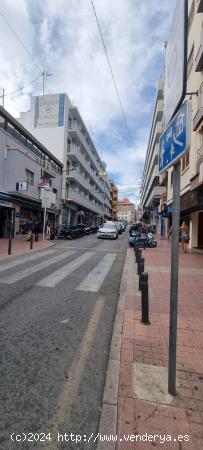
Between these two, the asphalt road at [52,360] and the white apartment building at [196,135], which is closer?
the asphalt road at [52,360]

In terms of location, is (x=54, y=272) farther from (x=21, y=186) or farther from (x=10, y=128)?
(x=10, y=128)

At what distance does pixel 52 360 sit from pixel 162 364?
4.50 feet

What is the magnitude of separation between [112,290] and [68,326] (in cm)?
245

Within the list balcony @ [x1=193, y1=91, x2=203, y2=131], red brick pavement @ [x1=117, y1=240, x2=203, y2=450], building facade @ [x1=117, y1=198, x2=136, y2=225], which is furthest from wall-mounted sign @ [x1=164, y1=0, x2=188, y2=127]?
building facade @ [x1=117, y1=198, x2=136, y2=225]

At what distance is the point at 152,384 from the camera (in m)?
2.68

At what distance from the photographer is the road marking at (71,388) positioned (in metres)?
2.20

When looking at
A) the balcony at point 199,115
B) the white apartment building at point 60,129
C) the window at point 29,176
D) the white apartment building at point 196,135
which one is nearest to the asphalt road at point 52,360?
the white apartment building at point 196,135

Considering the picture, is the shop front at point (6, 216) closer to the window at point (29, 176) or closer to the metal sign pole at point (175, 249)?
the window at point (29, 176)

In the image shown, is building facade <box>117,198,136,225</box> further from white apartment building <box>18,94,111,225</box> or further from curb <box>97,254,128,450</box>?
curb <box>97,254,128,450</box>

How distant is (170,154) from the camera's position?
2354 mm

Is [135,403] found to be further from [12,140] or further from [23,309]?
[12,140]

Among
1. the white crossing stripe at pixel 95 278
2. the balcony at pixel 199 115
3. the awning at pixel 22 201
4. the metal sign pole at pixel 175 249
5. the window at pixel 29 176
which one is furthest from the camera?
the window at pixel 29 176

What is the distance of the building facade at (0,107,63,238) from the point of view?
18.6m

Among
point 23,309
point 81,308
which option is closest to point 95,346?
point 81,308
